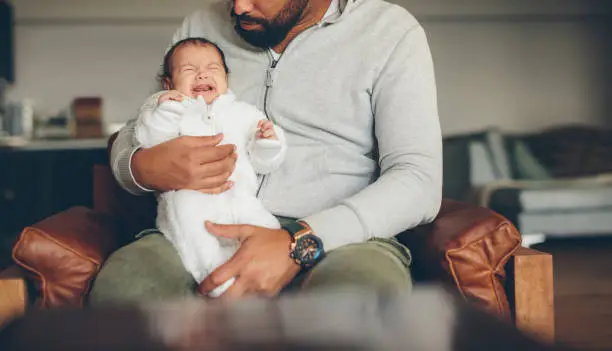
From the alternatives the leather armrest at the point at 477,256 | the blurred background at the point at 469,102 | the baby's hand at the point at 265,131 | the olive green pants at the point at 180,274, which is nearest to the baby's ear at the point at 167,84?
the baby's hand at the point at 265,131

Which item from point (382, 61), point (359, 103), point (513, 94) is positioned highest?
point (382, 61)

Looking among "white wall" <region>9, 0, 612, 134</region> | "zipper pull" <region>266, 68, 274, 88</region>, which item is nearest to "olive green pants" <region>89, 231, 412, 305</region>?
"zipper pull" <region>266, 68, 274, 88</region>

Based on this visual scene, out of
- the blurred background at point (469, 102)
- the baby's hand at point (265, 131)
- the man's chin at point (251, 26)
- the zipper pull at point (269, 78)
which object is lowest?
the blurred background at point (469, 102)

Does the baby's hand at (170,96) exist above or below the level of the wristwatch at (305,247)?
above

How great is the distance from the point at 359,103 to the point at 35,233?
800 mm

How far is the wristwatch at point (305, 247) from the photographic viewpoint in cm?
123

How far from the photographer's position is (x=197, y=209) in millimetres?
1318

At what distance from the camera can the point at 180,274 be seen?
129 cm

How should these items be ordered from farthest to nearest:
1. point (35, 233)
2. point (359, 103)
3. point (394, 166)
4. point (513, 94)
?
point (513, 94)
point (359, 103)
point (394, 166)
point (35, 233)

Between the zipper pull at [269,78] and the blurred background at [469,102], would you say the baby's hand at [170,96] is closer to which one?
the zipper pull at [269,78]

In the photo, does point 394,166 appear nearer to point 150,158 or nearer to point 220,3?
point 150,158

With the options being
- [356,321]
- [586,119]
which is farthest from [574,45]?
[356,321]

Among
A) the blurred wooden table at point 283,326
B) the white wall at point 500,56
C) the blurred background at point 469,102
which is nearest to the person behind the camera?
the blurred wooden table at point 283,326

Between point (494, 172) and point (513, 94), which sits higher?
point (513, 94)
